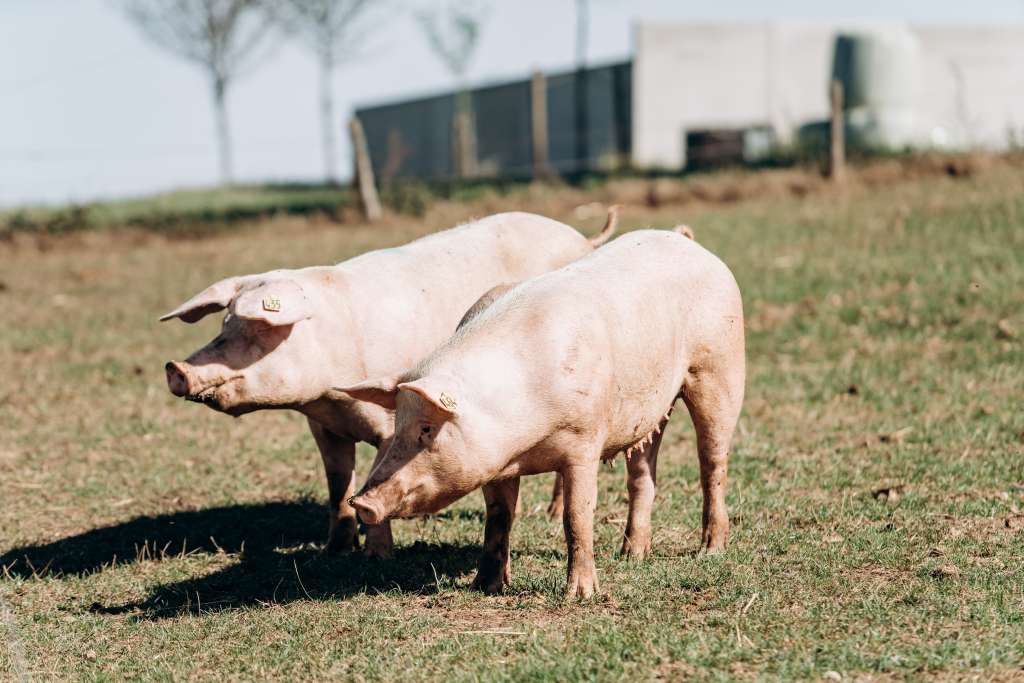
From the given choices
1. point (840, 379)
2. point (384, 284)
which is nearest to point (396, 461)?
point (384, 284)

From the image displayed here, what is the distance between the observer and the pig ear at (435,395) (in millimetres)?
4613

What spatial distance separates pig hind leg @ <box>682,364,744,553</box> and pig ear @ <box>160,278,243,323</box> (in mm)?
2107

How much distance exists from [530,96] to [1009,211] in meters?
20.4

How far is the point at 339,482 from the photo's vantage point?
6.45m

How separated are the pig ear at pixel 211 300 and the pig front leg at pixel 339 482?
0.81 metres

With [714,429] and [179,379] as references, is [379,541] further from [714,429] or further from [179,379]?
[714,429]

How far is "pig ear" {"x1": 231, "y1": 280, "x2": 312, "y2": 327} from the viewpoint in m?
5.59

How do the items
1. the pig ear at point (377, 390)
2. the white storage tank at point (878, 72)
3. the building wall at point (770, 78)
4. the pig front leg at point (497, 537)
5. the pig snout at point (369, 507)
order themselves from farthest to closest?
the building wall at point (770, 78) < the white storage tank at point (878, 72) < the pig front leg at point (497, 537) < the pig ear at point (377, 390) < the pig snout at point (369, 507)

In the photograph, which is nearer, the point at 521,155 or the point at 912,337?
the point at 912,337

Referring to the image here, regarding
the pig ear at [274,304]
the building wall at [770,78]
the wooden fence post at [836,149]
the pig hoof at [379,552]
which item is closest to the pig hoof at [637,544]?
the pig hoof at [379,552]

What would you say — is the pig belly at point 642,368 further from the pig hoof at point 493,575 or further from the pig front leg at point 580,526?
the pig hoof at point 493,575

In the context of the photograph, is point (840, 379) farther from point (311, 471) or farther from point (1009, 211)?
point (1009, 211)

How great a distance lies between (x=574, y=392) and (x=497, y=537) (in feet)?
2.68

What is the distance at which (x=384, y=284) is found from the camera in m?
6.29
